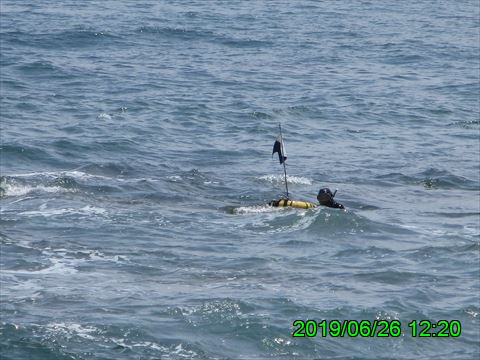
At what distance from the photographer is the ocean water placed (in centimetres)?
1762

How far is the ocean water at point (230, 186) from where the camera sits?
1762 cm

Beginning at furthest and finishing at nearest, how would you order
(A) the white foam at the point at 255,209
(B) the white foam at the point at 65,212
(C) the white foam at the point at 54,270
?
(A) the white foam at the point at 255,209 → (B) the white foam at the point at 65,212 → (C) the white foam at the point at 54,270

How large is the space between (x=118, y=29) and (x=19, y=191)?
26843 mm

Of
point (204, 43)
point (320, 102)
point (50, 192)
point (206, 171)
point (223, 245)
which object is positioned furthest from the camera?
point (204, 43)

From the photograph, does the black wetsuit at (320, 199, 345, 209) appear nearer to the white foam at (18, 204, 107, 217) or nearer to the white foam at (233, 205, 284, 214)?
the white foam at (233, 205, 284, 214)

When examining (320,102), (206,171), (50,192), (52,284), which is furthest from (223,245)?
(320,102)

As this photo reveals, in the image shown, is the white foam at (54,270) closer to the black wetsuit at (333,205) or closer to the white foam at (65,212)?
the white foam at (65,212)

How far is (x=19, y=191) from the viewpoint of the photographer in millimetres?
26344

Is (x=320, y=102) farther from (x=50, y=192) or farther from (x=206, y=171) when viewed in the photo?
(x=50, y=192)

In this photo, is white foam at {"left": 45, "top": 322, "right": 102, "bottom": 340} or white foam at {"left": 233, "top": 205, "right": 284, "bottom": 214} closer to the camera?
white foam at {"left": 45, "top": 322, "right": 102, "bottom": 340}

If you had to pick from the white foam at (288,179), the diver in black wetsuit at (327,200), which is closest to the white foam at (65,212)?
the diver in black wetsuit at (327,200)

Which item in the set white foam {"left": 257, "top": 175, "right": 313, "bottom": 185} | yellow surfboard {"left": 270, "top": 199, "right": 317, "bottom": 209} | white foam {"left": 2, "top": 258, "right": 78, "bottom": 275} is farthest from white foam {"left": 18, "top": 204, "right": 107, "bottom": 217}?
white foam {"left": 257, "top": 175, "right": 313, "bottom": 185}

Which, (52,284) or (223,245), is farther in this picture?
(223,245)

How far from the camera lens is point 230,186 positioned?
2797 cm
